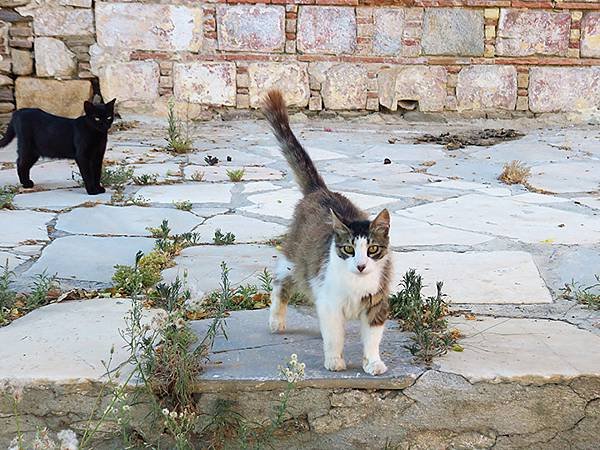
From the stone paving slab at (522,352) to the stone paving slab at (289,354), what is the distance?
0.50ft

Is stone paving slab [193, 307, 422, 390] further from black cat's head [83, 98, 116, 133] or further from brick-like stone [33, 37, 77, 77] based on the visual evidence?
brick-like stone [33, 37, 77, 77]

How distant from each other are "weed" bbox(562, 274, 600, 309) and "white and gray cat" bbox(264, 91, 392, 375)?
86 cm

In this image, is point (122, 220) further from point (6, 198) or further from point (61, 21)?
point (61, 21)

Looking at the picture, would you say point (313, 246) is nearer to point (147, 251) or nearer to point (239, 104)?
point (147, 251)

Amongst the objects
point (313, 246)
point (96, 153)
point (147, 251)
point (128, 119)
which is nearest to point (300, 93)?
point (128, 119)

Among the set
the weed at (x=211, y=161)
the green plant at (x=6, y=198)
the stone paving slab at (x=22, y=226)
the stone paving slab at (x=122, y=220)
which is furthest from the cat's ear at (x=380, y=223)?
the weed at (x=211, y=161)

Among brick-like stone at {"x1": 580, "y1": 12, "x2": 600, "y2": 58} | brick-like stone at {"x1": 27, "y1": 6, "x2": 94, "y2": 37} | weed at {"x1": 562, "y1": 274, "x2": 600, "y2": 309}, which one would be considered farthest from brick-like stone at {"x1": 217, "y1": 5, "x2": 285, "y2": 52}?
weed at {"x1": 562, "y1": 274, "x2": 600, "y2": 309}

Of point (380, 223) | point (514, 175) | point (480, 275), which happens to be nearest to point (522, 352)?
point (380, 223)

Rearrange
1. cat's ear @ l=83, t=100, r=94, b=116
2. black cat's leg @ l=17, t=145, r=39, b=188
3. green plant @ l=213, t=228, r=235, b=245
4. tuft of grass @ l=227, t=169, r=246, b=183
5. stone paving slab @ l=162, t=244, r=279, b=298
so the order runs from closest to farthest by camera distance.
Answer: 1. stone paving slab @ l=162, t=244, r=279, b=298
2. green plant @ l=213, t=228, r=235, b=245
3. cat's ear @ l=83, t=100, r=94, b=116
4. black cat's leg @ l=17, t=145, r=39, b=188
5. tuft of grass @ l=227, t=169, r=246, b=183

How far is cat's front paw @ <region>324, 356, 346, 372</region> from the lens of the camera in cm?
213

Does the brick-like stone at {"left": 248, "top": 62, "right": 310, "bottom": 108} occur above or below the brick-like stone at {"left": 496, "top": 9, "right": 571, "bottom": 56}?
below

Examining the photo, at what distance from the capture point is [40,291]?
2.70m

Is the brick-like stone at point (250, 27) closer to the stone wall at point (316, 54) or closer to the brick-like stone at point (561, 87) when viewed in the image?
the stone wall at point (316, 54)

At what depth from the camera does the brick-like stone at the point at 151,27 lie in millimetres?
7254
